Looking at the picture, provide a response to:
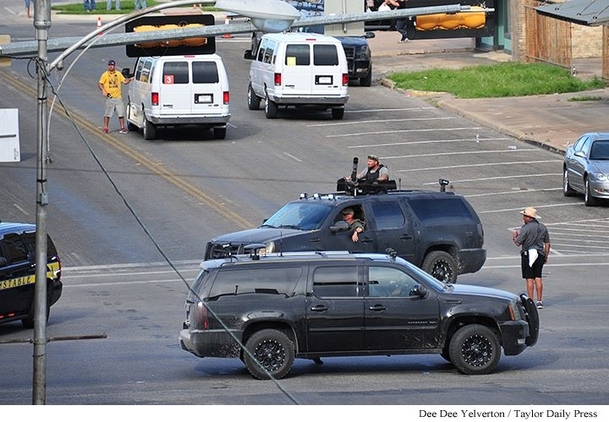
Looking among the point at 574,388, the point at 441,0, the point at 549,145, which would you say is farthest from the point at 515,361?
the point at 549,145

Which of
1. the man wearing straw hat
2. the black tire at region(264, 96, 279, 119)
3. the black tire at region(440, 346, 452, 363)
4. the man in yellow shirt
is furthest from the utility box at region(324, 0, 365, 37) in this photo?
the black tire at region(264, 96, 279, 119)

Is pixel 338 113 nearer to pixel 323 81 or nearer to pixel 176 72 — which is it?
pixel 323 81

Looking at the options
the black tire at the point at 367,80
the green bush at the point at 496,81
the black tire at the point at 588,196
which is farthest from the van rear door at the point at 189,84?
the black tire at the point at 367,80

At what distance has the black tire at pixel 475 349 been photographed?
18422 mm

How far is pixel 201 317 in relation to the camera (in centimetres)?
1820

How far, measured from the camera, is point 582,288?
25.4m

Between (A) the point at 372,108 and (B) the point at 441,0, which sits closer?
(B) the point at 441,0

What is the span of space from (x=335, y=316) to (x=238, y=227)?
12.7 meters

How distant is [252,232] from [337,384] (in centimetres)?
639

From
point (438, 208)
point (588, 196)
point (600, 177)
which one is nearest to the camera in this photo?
point (438, 208)

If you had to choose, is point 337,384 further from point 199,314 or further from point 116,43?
point 116,43

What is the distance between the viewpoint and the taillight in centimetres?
1816

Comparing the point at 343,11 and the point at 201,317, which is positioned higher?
the point at 343,11

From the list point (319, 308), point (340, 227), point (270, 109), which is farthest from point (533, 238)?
point (270, 109)
